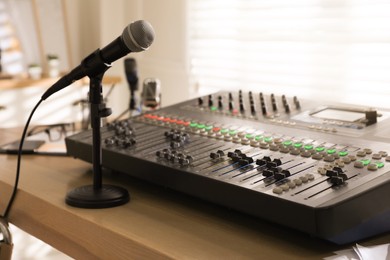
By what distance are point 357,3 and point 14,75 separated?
1.89 metres

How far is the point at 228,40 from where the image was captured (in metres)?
2.57

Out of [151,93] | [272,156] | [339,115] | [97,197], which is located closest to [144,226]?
[97,197]

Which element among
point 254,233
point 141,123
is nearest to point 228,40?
point 141,123

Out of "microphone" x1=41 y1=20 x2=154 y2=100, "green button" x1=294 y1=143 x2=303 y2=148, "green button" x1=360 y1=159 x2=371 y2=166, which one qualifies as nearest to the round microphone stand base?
"microphone" x1=41 y1=20 x2=154 y2=100

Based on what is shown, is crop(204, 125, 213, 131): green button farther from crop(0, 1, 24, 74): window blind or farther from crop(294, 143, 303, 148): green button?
crop(0, 1, 24, 74): window blind

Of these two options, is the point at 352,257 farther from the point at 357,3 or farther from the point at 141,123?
the point at 357,3

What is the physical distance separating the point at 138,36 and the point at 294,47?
57.1 inches

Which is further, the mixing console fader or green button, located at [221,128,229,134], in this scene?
green button, located at [221,128,229,134]

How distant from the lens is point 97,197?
111 cm

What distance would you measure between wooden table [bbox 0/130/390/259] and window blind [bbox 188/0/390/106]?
1.16 metres

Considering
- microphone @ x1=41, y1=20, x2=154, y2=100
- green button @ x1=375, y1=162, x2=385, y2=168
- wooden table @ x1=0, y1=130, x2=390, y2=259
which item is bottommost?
wooden table @ x1=0, y1=130, x2=390, y2=259

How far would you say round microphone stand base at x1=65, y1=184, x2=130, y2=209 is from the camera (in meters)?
1.09

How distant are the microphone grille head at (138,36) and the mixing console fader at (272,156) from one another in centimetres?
23

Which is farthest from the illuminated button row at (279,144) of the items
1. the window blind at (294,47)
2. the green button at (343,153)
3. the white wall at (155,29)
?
the white wall at (155,29)
